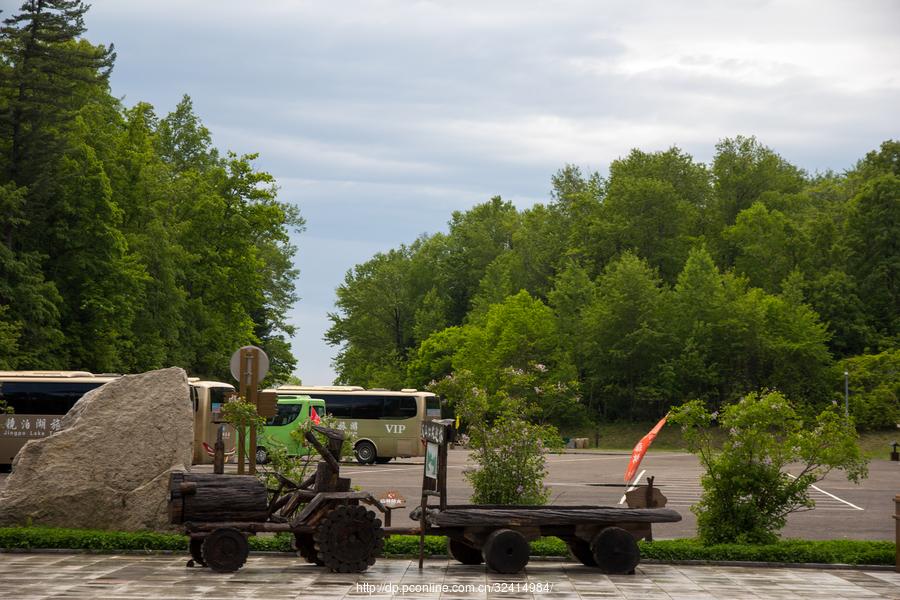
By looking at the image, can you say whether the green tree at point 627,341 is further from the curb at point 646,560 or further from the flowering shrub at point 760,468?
the curb at point 646,560

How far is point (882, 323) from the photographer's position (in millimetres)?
81438

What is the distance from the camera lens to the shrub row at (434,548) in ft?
51.6

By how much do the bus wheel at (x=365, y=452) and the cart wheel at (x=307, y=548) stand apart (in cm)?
2870

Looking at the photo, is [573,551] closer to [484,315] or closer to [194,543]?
[194,543]

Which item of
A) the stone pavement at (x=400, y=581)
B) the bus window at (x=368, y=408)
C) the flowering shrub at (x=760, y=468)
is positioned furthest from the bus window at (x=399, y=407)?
the stone pavement at (x=400, y=581)

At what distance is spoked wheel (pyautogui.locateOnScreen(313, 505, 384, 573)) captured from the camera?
14.1 m

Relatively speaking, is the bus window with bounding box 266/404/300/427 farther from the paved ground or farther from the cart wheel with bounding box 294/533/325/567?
the cart wheel with bounding box 294/533/325/567

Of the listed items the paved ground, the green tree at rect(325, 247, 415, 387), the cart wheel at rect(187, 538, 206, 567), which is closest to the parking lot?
the paved ground

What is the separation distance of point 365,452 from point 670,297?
142 ft

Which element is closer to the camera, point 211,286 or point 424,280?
point 211,286

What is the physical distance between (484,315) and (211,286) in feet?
100

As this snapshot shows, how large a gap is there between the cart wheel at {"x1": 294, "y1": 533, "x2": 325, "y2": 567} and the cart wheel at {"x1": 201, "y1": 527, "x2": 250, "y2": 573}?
92cm

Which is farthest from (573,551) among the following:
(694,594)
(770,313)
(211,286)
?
(770,313)

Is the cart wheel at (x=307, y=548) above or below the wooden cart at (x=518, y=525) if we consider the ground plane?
below
